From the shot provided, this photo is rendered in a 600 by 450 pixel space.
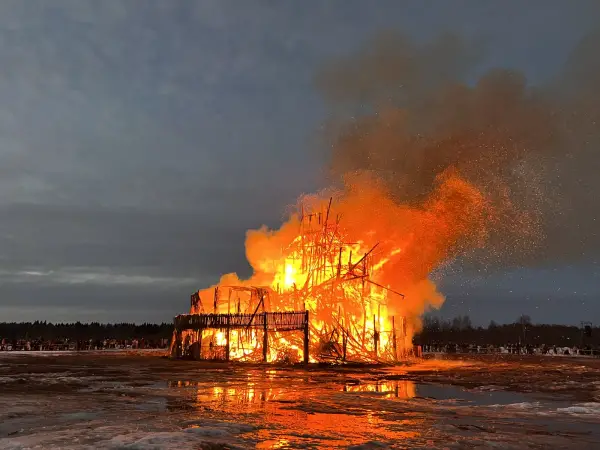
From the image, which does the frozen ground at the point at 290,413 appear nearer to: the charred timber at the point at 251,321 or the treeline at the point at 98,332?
the charred timber at the point at 251,321

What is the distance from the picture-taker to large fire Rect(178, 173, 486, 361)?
133 ft

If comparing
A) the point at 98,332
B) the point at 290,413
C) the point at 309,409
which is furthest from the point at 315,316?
the point at 98,332

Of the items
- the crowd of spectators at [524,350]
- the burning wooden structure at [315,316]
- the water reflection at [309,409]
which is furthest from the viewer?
the crowd of spectators at [524,350]

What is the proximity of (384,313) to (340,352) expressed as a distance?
676 cm

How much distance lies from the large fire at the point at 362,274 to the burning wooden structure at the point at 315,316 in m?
0.08

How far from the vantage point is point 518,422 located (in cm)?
1449

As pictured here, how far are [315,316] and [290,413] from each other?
25.9 metres

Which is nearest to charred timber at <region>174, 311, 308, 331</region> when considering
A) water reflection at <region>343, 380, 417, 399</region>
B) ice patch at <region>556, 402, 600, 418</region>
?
water reflection at <region>343, 380, 417, 399</region>

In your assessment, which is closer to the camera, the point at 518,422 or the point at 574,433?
the point at 574,433

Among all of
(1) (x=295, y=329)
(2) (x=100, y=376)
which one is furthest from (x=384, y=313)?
(2) (x=100, y=376)

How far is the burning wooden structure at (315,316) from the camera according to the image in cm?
3962

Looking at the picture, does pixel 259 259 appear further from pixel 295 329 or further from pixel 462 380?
pixel 462 380

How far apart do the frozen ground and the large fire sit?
14.5 metres

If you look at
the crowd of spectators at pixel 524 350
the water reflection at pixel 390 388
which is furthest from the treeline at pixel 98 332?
the water reflection at pixel 390 388
